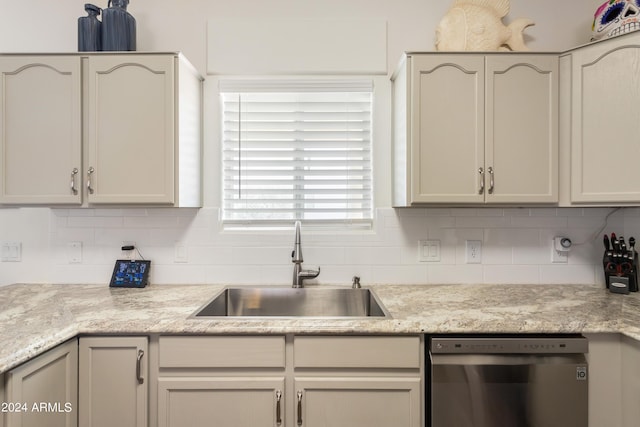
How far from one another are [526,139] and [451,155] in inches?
14.7

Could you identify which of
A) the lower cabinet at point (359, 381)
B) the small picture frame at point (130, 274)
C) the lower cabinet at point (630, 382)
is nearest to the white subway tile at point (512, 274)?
the lower cabinet at point (630, 382)

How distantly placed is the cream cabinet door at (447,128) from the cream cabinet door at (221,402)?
41.8 inches

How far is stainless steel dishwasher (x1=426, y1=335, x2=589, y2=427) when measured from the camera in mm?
1275

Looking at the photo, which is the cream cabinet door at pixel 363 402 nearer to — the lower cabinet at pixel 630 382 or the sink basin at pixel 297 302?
the sink basin at pixel 297 302

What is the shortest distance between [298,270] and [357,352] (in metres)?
0.68

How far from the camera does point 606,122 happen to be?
5.16 feet

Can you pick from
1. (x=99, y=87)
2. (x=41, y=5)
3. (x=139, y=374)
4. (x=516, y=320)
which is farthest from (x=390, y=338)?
(x=41, y=5)

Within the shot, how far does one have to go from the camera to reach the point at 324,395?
1318mm

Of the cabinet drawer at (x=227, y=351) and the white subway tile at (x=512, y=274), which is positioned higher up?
the white subway tile at (x=512, y=274)

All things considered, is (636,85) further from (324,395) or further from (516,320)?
(324,395)

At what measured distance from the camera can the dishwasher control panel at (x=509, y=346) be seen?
1.27 metres

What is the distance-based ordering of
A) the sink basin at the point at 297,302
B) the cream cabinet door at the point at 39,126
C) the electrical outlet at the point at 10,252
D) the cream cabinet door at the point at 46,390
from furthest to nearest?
the electrical outlet at the point at 10,252, the sink basin at the point at 297,302, the cream cabinet door at the point at 39,126, the cream cabinet door at the point at 46,390

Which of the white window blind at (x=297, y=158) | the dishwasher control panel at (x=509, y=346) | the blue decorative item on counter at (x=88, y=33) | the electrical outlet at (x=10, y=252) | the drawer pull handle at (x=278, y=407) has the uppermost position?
the blue decorative item on counter at (x=88, y=33)

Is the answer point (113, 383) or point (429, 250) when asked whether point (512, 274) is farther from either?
point (113, 383)
